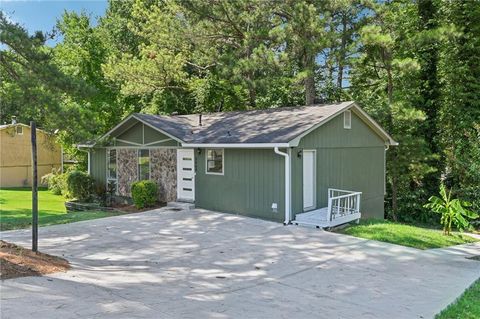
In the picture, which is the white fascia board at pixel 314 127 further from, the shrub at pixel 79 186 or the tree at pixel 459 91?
the shrub at pixel 79 186

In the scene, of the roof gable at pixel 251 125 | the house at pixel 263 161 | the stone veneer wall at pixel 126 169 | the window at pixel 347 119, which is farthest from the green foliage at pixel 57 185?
the window at pixel 347 119

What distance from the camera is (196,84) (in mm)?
23750

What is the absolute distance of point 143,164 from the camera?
16.4 metres

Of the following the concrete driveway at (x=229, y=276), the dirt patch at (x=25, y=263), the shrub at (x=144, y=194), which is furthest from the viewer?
the shrub at (x=144, y=194)

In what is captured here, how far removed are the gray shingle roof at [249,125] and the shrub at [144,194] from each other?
2043mm

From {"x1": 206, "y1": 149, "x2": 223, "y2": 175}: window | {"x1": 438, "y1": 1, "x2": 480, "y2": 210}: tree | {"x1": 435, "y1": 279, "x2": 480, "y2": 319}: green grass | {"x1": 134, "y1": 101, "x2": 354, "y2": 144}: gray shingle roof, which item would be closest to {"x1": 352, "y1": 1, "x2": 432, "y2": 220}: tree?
{"x1": 438, "y1": 1, "x2": 480, "y2": 210}: tree

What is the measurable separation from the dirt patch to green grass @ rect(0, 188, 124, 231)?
4.47m

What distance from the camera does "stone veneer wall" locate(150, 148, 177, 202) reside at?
15.3 meters

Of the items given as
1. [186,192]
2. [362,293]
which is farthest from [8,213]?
[362,293]

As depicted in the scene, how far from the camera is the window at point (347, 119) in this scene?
14.7 m

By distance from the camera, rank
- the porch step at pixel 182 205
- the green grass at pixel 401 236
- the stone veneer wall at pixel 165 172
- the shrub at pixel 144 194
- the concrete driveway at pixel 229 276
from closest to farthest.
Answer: the concrete driveway at pixel 229 276, the green grass at pixel 401 236, the porch step at pixel 182 205, the shrub at pixel 144 194, the stone veneer wall at pixel 165 172

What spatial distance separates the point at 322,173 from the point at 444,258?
512 cm

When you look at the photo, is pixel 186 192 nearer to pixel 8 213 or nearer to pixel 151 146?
pixel 151 146

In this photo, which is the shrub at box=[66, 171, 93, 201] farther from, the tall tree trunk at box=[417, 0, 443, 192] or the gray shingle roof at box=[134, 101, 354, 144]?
the tall tree trunk at box=[417, 0, 443, 192]
